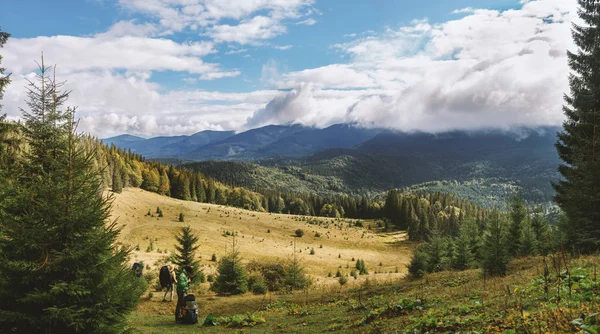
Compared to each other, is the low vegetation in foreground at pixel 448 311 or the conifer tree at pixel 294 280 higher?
the low vegetation in foreground at pixel 448 311

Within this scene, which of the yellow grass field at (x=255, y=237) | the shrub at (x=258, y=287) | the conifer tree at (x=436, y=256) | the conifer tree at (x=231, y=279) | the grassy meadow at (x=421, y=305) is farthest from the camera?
the yellow grass field at (x=255, y=237)

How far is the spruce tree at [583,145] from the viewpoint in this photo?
1694 centimetres

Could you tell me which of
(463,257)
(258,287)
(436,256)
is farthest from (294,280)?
(463,257)

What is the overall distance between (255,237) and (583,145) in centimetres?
6677

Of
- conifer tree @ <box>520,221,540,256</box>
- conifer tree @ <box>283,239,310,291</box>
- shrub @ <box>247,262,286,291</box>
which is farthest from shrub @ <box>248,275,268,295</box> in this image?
conifer tree @ <box>520,221,540,256</box>

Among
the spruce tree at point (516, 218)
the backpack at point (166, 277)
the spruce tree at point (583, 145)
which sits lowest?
the backpack at point (166, 277)

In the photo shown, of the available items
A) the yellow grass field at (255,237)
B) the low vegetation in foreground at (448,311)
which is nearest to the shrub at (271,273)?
the low vegetation in foreground at (448,311)

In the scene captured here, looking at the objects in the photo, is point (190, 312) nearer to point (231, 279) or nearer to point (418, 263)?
point (231, 279)

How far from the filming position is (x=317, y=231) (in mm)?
94938

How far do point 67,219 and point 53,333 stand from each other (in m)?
2.91

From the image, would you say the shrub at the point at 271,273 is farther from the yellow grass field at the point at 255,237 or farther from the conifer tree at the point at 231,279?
the yellow grass field at the point at 255,237

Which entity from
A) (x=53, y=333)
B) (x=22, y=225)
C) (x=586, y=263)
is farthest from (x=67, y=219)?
(x=586, y=263)

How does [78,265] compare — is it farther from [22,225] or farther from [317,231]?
[317,231]

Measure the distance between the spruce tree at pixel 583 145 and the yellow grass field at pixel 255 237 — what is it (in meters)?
33.1
